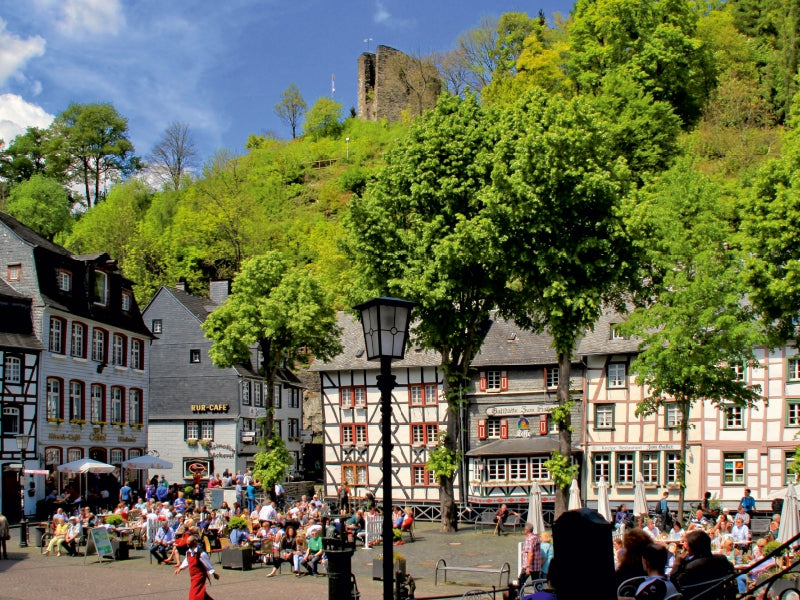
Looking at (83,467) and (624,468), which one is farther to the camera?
(624,468)

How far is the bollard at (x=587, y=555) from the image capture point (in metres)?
3.52

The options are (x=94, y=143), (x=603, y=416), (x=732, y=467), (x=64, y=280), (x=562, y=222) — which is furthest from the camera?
(x=94, y=143)

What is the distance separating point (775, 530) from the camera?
2166 centimetres

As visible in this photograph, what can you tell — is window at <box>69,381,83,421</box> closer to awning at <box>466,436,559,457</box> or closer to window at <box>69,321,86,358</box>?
window at <box>69,321,86,358</box>

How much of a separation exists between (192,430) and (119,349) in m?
11.7

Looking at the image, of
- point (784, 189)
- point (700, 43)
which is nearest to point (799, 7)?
point (700, 43)

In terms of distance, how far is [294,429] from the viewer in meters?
60.7

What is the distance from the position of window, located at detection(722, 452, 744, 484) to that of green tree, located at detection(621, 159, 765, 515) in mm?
9100

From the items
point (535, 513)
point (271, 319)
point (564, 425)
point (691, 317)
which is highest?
point (271, 319)

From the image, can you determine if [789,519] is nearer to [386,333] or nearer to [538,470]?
[386,333]

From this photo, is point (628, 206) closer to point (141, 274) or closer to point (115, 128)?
point (141, 274)

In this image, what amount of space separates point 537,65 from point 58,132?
159 feet

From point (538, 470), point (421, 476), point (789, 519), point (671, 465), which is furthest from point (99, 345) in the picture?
point (789, 519)

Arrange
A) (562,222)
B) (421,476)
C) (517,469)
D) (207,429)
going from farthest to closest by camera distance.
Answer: (207,429) < (421,476) < (517,469) < (562,222)
